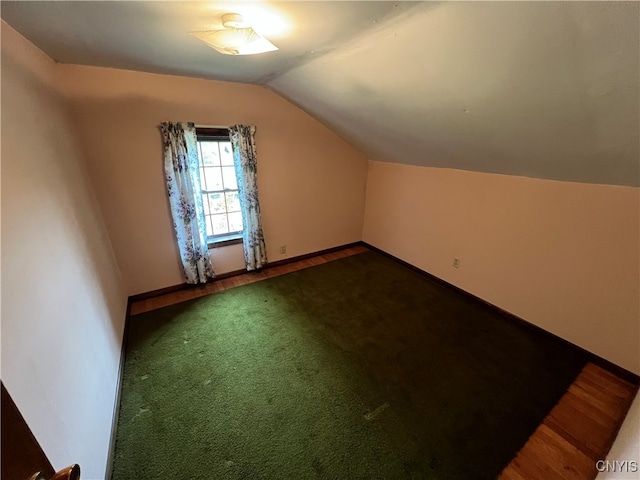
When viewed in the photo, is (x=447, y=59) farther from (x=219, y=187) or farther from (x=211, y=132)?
(x=219, y=187)

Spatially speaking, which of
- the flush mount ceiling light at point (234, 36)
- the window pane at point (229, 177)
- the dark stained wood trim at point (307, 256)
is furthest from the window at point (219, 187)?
the flush mount ceiling light at point (234, 36)

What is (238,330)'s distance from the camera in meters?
2.33

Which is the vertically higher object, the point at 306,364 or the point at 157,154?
the point at 157,154

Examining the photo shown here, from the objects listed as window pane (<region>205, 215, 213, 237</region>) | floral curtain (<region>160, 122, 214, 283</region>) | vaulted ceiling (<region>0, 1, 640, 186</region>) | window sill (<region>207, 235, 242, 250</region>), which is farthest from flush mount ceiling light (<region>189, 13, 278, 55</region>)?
window sill (<region>207, 235, 242, 250</region>)

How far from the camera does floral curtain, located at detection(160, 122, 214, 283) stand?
7.97 ft

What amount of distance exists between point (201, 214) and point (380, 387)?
2.27 metres

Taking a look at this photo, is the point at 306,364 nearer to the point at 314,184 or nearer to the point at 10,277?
the point at 10,277

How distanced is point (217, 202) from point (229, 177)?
1.03 ft

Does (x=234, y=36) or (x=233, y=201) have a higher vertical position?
(x=234, y=36)

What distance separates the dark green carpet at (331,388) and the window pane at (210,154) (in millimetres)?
1442

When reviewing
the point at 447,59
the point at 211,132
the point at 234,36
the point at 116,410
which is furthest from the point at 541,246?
the point at 116,410

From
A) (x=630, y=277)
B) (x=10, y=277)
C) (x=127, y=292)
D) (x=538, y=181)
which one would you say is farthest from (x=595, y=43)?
(x=127, y=292)

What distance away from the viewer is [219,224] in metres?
3.10

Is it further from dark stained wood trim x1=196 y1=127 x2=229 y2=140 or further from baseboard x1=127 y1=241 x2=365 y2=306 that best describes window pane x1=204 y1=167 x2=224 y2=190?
baseboard x1=127 y1=241 x2=365 y2=306
